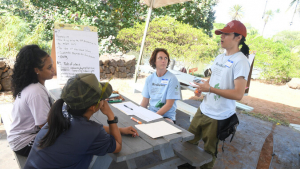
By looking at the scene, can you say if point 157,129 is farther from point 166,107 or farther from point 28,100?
point 28,100

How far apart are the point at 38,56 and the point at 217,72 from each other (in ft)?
5.48

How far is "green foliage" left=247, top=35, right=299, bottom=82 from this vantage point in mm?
9805

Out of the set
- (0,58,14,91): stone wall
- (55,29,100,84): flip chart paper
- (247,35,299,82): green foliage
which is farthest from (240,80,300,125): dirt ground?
(0,58,14,91): stone wall

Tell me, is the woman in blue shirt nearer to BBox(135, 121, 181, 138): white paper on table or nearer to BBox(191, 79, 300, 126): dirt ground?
BBox(135, 121, 181, 138): white paper on table

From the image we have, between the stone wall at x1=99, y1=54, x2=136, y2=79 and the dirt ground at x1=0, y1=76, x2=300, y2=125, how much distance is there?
1.43 ft

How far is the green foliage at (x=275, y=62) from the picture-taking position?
386 inches

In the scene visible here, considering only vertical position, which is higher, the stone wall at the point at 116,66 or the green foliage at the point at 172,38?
the green foliage at the point at 172,38

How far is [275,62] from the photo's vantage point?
9.69m

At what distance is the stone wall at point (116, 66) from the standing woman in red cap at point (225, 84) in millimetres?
5308

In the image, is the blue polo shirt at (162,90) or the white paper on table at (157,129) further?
the blue polo shirt at (162,90)

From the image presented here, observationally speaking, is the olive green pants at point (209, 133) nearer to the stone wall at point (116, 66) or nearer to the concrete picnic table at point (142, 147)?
the concrete picnic table at point (142, 147)

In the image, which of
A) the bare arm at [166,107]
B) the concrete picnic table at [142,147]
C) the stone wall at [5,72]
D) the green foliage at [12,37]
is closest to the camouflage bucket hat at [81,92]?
the concrete picnic table at [142,147]

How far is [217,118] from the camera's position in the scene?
1.94 m

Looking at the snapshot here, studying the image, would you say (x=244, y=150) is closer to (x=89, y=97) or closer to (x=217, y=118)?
(x=217, y=118)
